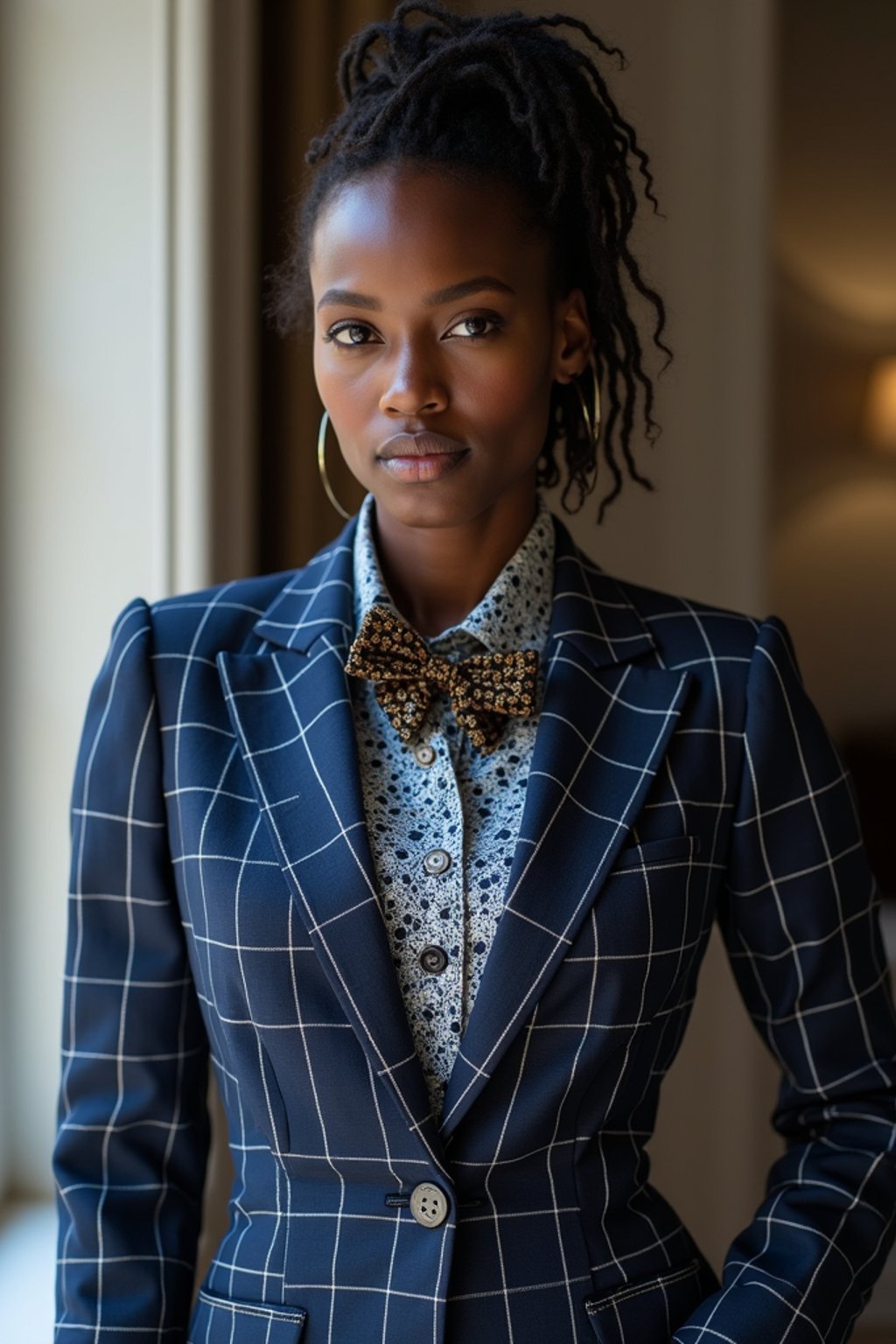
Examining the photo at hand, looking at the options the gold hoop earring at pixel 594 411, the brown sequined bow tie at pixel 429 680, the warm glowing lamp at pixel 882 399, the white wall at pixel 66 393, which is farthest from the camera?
the warm glowing lamp at pixel 882 399

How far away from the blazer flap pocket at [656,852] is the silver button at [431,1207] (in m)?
0.29

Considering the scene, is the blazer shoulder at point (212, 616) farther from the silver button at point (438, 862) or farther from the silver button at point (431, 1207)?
the silver button at point (431, 1207)

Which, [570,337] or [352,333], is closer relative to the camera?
[352,333]

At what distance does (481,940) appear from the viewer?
125cm

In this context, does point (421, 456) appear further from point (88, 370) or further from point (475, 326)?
point (88, 370)

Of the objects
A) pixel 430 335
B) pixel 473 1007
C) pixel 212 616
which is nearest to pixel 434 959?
pixel 473 1007

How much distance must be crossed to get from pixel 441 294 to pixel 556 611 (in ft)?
1.08

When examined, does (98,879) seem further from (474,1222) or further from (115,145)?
(115,145)

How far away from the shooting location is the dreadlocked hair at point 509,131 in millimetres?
1256

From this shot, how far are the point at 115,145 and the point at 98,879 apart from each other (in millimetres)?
856

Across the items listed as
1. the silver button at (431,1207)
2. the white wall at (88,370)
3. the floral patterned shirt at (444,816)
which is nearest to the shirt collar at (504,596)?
the floral patterned shirt at (444,816)

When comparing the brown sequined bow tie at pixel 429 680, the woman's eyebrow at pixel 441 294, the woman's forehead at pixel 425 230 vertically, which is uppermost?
the woman's forehead at pixel 425 230

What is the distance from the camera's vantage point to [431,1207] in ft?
3.88

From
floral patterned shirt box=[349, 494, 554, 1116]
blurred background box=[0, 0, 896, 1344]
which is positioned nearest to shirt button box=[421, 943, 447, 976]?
floral patterned shirt box=[349, 494, 554, 1116]
